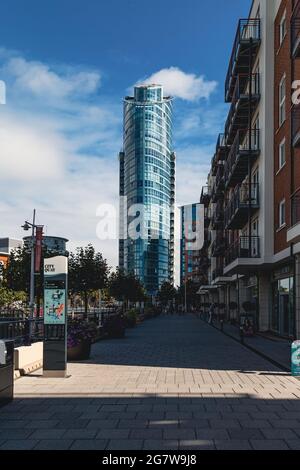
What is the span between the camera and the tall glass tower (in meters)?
115

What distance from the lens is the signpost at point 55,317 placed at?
12.1m

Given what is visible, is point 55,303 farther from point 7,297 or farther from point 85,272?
point 7,297

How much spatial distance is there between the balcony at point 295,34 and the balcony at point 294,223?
4827 millimetres

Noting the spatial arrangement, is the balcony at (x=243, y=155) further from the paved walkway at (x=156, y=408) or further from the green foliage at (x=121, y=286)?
the green foliage at (x=121, y=286)

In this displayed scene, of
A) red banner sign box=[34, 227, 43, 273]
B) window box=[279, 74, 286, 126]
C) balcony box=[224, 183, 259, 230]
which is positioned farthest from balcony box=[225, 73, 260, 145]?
red banner sign box=[34, 227, 43, 273]

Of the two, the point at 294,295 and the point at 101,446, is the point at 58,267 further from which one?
the point at 294,295

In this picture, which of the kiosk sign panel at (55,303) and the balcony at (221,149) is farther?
the balcony at (221,149)

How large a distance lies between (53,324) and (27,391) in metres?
2.18

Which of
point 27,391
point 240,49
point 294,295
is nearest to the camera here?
point 27,391

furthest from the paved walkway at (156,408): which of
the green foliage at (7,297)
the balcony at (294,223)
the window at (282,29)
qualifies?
the green foliage at (7,297)

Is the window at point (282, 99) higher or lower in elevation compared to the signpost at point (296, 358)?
higher

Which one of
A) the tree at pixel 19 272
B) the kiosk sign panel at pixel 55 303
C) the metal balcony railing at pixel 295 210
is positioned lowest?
the kiosk sign panel at pixel 55 303
